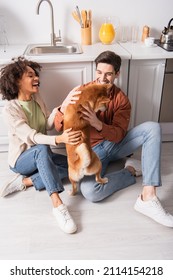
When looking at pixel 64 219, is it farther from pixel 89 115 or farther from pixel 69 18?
pixel 69 18

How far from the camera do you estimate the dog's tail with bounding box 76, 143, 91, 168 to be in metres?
1.23

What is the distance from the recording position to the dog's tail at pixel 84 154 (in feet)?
4.04

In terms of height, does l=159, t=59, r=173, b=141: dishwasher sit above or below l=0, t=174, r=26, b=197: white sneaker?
above

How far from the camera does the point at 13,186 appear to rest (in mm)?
1589

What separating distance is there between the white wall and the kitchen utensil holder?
109mm

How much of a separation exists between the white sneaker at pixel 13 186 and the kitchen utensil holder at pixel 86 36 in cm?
118

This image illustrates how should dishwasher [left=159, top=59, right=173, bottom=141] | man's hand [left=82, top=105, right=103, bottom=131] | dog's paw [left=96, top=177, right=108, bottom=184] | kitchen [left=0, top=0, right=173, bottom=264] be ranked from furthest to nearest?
kitchen [left=0, top=0, right=173, bottom=264], dishwasher [left=159, top=59, right=173, bottom=141], dog's paw [left=96, top=177, right=108, bottom=184], man's hand [left=82, top=105, right=103, bottom=131]

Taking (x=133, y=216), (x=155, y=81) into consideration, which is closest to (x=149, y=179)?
(x=133, y=216)

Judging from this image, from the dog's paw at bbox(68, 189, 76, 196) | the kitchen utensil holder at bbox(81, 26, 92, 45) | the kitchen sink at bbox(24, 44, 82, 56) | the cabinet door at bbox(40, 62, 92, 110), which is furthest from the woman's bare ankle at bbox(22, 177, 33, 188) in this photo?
the kitchen utensil holder at bbox(81, 26, 92, 45)

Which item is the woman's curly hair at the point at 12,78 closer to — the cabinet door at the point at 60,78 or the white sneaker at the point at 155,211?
the cabinet door at the point at 60,78

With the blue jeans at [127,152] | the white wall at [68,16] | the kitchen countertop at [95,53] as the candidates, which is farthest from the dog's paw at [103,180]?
the white wall at [68,16]

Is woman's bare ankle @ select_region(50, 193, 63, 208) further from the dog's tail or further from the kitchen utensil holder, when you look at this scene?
the kitchen utensil holder

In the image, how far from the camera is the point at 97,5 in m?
1.99

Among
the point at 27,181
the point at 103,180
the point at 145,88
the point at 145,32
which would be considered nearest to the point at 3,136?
the point at 27,181
